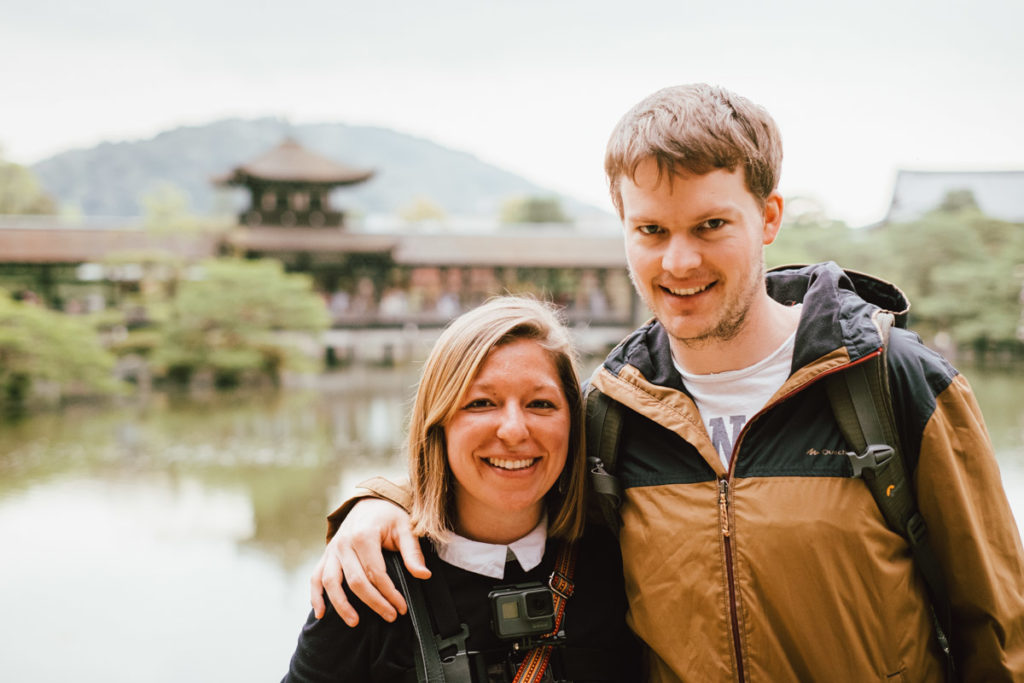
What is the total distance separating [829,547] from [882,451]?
0.52 feet

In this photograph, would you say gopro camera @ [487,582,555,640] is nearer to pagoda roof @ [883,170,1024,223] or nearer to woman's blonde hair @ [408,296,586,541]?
woman's blonde hair @ [408,296,586,541]

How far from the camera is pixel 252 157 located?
64.8 meters

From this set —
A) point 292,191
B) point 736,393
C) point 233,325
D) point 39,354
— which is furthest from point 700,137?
point 292,191

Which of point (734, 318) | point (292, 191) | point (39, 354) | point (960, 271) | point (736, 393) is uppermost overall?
point (734, 318)

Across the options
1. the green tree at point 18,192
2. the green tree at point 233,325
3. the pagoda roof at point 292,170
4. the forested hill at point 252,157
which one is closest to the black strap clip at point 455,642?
the green tree at point 233,325

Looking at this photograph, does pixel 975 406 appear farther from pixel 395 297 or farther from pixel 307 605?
pixel 395 297

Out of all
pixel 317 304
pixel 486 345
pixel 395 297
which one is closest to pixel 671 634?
pixel 486 345

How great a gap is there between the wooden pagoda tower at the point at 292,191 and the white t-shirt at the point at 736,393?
735 inches

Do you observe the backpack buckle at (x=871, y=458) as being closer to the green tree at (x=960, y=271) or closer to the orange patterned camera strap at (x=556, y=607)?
the orange patterned camera strap at (x=556, y=607)

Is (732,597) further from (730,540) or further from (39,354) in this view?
(39,354)

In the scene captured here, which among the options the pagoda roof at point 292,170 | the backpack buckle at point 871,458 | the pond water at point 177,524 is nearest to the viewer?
the backpack buckle at point 871,458

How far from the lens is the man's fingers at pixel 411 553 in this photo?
1209 millimetres

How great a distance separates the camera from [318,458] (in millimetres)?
8641

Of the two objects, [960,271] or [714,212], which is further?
[960,271]
